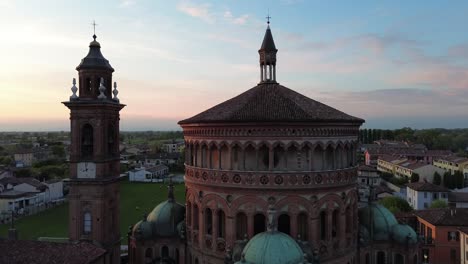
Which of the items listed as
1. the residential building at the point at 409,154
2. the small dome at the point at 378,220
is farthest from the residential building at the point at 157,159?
the small dome at the point at 378,220

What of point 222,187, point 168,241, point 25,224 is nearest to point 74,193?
point 168,241

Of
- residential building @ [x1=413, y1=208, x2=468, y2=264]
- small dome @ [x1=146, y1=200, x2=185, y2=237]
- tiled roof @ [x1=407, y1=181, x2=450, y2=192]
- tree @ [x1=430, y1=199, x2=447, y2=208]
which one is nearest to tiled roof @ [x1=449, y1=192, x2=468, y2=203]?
tiled roof @ [x1=407, y1=181, x2=450, y2=192]

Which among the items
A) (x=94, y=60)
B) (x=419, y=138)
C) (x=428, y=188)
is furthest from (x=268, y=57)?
(x=419, y=138)

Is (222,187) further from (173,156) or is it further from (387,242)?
(173,156)

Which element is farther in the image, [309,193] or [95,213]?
[95,213]

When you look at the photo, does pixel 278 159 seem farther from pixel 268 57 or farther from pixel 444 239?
pixel 444 239

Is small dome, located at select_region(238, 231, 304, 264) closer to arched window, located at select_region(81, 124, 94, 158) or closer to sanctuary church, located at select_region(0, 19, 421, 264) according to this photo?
sanctuary church, located at select_region(0, 19, 421, 264)
